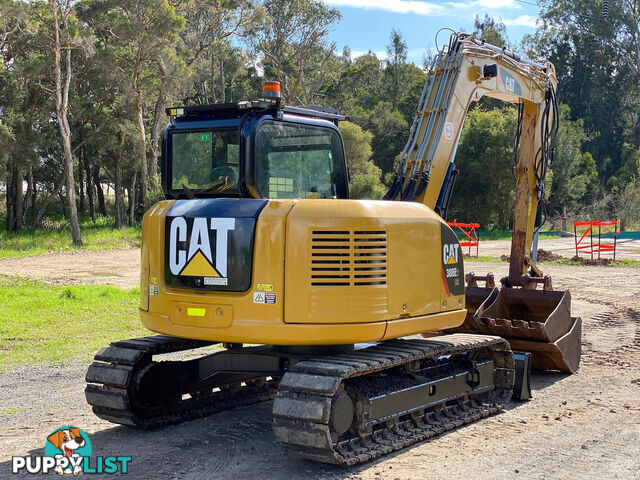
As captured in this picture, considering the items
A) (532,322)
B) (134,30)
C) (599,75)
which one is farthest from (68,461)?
(599,75)

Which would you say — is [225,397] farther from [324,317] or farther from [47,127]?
[47,127]

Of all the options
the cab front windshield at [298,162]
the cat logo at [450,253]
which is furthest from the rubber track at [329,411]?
the cab front windshield at [298,162]

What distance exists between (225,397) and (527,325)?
140 inches

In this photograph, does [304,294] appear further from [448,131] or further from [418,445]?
[448,131]

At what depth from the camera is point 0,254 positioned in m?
26.8

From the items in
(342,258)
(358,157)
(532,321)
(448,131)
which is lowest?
(532,321)

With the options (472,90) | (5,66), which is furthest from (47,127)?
(472,90)

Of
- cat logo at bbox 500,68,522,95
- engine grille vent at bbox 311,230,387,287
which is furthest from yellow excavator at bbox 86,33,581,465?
cat logo at bbox 500,68,522,95

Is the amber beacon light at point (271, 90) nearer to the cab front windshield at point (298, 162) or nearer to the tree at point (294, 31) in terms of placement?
the cab front windshield at point (298, 162)

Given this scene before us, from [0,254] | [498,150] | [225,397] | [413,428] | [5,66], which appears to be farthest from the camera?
[498,150]

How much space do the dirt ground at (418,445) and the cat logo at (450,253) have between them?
5.08 ft

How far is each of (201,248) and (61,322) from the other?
24.4 ft

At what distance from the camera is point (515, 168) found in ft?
31.4

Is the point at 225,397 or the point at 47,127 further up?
the point at 47,127
